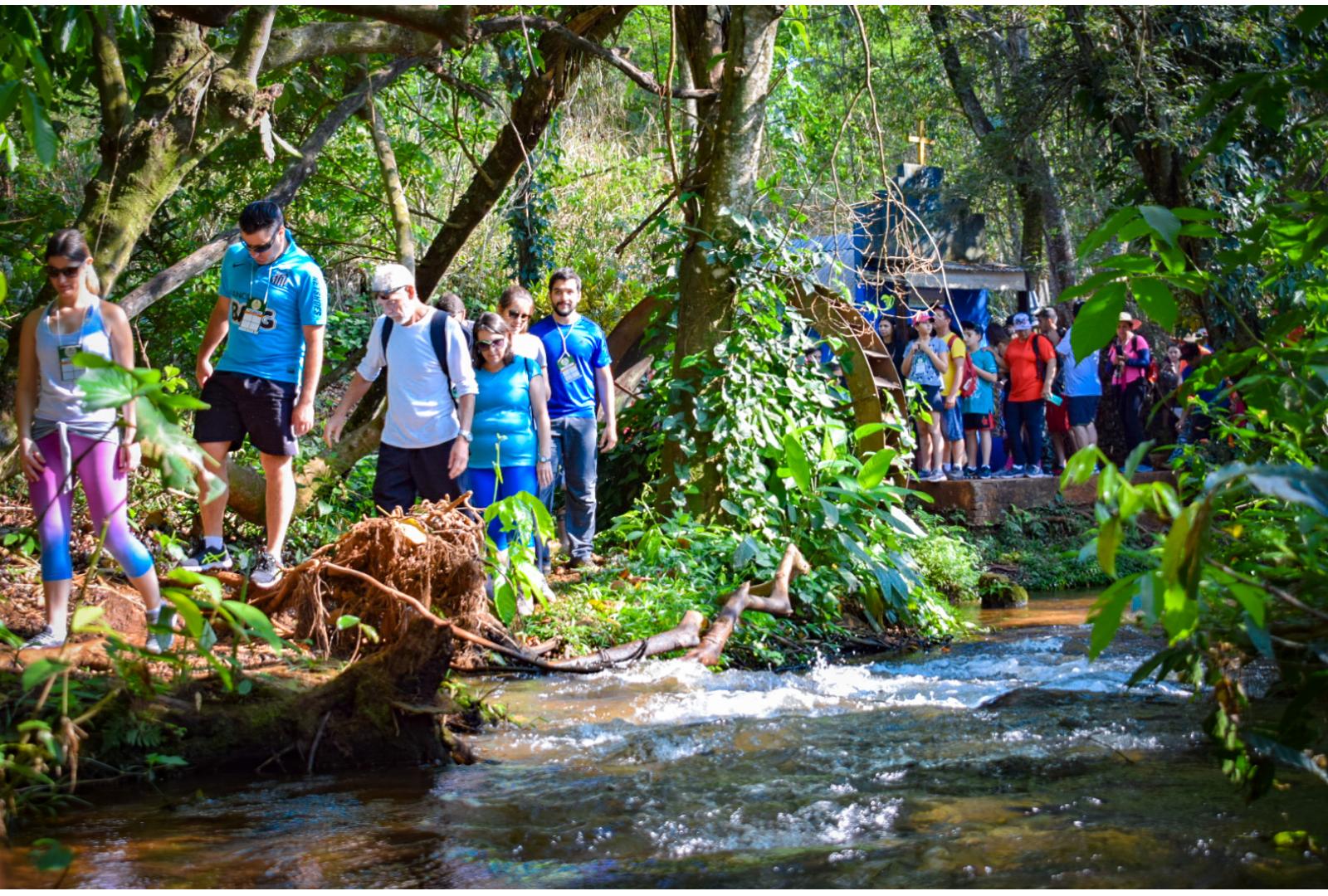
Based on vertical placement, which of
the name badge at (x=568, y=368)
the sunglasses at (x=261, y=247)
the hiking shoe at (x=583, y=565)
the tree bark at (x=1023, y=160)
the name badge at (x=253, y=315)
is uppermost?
the tree bark at (x=1023, y=160)

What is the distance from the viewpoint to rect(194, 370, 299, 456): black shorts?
647cm

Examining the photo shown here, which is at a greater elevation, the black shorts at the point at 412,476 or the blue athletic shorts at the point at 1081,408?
the blue athletic shorts at the point at 1081,408

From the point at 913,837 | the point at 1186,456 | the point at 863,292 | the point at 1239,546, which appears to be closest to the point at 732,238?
the point at 1186,456

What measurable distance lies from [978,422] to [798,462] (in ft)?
18.6

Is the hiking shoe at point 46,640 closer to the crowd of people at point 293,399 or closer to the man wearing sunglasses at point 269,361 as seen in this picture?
the crowd of people at point 293,399

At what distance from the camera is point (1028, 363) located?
1308 cm

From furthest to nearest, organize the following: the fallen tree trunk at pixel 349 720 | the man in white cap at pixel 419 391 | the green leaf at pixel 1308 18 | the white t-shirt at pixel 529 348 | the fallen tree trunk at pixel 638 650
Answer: the white t-shirt at pixel 529 348 → the man in white cap at pixel 419 391 → the fallen tree trunk at pixel 638 650 → the fallen tree trunk at pixel 349 720 → the green leaf at pixel 1308 18

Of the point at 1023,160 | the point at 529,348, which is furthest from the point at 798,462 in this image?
the point at 1023,160

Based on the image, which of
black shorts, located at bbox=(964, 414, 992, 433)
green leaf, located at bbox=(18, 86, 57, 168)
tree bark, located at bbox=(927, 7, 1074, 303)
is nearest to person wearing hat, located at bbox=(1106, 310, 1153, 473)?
black shorts, located at bbox=(964, 414, 992, 433)

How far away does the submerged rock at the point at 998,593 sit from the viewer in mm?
10508

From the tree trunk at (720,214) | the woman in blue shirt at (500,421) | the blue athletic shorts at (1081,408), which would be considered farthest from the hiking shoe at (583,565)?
the blue athletic shorts at (1081,408)

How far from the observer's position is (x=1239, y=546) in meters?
4.21

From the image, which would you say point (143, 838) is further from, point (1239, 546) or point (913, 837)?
point (1239, 546)

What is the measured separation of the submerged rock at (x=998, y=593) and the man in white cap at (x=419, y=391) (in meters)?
5.31
